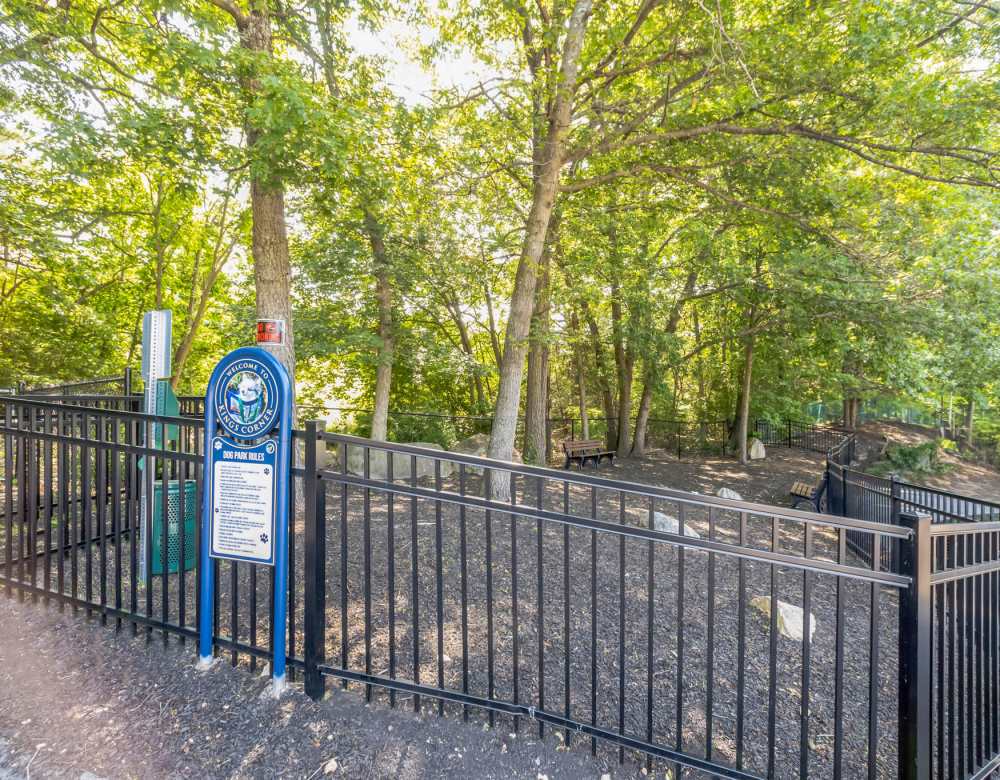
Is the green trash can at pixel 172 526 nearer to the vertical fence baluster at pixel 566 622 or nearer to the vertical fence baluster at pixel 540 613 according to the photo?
the vertical fence baluster at pixel 540 613

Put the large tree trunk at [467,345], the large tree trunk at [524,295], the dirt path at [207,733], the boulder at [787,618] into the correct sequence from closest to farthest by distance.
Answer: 1. the dirt path at [207,733]
2. the boulder at [787,618]
3. the large tree trunk at [524,295]
4. the large tree trunk at [467,345]

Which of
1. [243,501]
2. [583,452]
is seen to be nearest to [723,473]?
[583,452]

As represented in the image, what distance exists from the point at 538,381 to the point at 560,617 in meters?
7.75

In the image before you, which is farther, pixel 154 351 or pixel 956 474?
pixel 956 474

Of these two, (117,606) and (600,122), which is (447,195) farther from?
(117,606)

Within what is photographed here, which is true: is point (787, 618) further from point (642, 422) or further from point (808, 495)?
point (642, 422)

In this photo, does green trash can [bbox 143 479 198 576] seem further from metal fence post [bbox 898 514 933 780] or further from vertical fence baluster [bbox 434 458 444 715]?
metal fence post [bbox 898 514 933 780]

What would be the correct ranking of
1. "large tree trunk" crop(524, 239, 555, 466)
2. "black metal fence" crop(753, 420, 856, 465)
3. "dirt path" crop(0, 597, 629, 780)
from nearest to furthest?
"dirt path" crop(0, 597, 629, 780) < "large tree trunk" crop(524, 239, 555, 466) < "black metal fence" crop(753, 420, 856, 465)

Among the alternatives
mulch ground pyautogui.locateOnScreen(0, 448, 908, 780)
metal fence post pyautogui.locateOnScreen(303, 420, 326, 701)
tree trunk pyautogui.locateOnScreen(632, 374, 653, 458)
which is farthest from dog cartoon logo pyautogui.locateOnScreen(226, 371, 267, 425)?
tree trunk pyautogui.locateOnScreen(632, 374, 653, 458)

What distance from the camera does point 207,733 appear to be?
2234 mm

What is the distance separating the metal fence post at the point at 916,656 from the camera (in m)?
1.81

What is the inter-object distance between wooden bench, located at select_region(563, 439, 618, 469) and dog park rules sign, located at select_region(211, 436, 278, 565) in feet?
31.0

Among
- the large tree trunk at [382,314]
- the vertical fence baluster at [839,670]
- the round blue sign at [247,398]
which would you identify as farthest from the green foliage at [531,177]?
the vertical fence baluster at [839,670]

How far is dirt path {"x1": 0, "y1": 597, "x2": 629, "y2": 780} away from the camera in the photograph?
2092 mm
